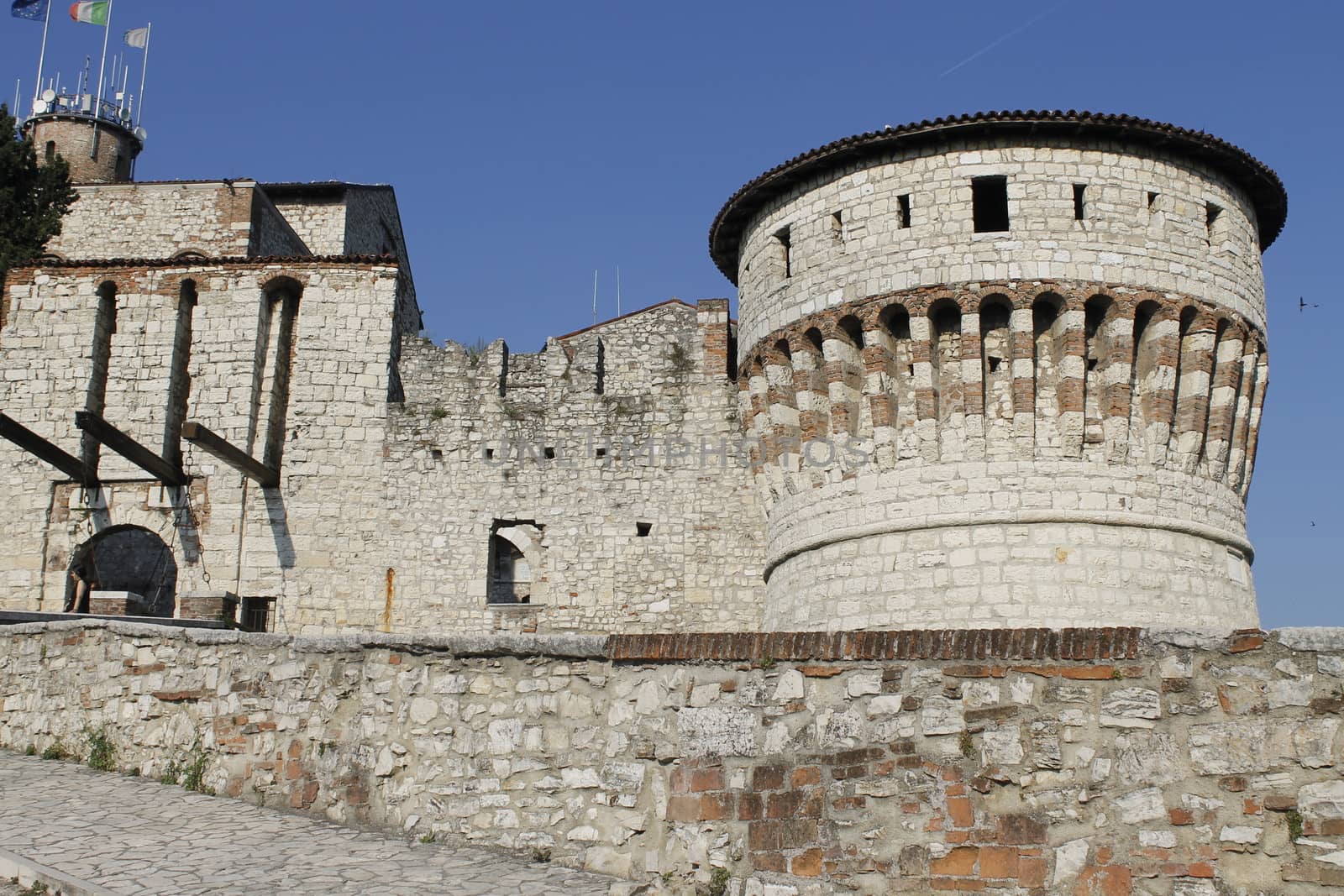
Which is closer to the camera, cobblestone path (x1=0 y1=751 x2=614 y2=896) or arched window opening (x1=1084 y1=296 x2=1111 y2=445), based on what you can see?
cobblestone path (x1=0 y1=751 x2=614 y2=896)

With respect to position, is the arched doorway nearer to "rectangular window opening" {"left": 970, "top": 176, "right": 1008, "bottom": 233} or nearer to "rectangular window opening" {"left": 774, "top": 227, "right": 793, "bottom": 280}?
"rectangular window opening" {"left": 774, "top": 227, "right": 793, "bottom": 280}

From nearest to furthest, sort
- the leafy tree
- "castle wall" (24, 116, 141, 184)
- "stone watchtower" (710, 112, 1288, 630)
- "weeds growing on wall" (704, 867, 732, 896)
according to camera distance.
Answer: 1. "weeds growing on wall" (704, 867, 732, 896)
2. "stone watchtower" (710, 112, 1288, 630)
3. the leafy tree
4. "castle wall" (24, 116, 141, 184)

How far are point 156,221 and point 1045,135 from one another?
17233mm

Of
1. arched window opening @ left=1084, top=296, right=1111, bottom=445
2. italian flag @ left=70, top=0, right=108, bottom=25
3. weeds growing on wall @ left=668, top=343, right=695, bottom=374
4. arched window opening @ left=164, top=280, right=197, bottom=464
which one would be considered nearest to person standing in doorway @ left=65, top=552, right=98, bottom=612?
arched window opening @ left=164, top=280, right=197, bottom=464

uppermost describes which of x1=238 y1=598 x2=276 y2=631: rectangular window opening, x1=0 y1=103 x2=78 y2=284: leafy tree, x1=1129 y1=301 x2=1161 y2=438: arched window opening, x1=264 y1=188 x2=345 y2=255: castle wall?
x1=264 y1=188 x2=345 y2=255: castle wall

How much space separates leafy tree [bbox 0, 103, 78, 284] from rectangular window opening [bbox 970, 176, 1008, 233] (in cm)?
1477

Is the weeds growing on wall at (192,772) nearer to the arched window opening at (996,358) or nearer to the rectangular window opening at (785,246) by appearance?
the arched window opening at (996,358)

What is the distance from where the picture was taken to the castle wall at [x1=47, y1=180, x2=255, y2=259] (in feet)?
80.6

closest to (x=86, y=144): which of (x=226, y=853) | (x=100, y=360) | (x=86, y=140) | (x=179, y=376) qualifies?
(x=86, y=140)

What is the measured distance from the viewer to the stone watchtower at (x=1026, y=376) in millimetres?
13484

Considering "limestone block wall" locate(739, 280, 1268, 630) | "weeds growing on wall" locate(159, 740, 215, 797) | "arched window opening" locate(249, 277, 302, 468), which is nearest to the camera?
"weeds growing on wall" locate(159, 740, 215, 797)

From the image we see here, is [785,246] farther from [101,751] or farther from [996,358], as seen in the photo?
[101,751]

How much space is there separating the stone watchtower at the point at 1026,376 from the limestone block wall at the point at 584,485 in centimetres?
224

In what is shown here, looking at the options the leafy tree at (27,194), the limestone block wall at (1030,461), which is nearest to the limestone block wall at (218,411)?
the leafy tree at (27,194)
